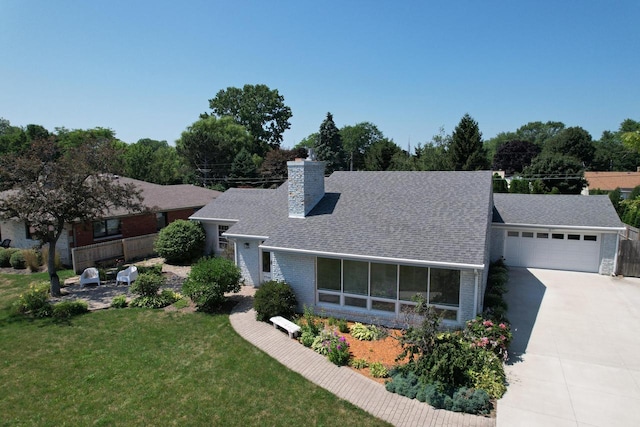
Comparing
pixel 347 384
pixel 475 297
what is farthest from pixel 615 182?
pixel 347 384

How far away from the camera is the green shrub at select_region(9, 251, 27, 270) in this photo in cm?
2091

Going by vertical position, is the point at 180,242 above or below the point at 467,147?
below

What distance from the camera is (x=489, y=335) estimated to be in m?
10.6

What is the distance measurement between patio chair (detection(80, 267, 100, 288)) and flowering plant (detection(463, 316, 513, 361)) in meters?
16.5

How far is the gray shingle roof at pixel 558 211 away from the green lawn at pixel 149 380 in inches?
601

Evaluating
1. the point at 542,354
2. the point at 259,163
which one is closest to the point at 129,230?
the point at 542,354

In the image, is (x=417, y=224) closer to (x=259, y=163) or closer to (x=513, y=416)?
(x=513, y=416)

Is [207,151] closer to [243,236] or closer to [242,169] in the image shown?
[242,169]

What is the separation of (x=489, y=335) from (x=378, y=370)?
3.43 m

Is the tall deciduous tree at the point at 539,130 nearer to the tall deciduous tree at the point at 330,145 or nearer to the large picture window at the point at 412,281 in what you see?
the tall deciduous tree at the point at 330,145

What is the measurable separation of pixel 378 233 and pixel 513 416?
691 cm

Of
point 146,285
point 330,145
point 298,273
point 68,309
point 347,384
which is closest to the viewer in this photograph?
point 347,384

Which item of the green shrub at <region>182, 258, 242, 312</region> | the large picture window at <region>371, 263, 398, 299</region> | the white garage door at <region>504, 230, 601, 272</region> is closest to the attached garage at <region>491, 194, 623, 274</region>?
the white garage door at <region>504, 230, 601, 272</region>

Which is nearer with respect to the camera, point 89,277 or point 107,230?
point 89,277
